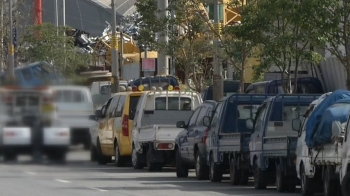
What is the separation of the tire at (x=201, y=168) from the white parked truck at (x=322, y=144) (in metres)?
4.55


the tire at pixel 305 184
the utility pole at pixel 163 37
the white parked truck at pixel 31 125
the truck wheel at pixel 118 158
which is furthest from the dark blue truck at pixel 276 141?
the utility pole at pixel 163 37

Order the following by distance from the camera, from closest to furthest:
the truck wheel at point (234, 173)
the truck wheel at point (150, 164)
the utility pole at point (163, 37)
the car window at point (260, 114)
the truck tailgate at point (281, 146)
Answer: the truck tailgate at point (281, 146), the car window at point (260, 114), the truck wheel at point (234, 173), the truck wheel at point (150, 164), the utility pole at point (163, 37)

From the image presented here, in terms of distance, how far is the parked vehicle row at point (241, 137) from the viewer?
58.9ft

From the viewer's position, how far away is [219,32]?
3353 cm

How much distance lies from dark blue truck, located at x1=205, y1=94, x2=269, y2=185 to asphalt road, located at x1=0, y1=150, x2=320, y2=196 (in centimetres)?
34

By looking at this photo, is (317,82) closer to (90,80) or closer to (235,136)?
(235,136)

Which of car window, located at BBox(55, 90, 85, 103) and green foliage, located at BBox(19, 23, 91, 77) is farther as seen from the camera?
green foliage, located at BBox(19, 23, 91, 77)

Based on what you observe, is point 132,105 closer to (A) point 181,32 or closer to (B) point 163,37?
(B) point 163,37

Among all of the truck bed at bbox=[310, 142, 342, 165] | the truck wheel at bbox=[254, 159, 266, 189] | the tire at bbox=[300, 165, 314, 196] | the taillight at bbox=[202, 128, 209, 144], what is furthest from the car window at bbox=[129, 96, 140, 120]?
the truck bed at bbox=[310, 142, 342, 165]

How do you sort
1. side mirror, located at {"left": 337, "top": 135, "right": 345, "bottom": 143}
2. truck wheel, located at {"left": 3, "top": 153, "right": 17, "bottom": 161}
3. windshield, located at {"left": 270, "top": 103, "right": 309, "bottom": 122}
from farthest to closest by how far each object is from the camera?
windshield, located at {"left": 270, "top": 103, "right": 309, "bottom": 122} → truck wheel, located at {"left": 3, "top": 153, "right": 17, "bottom": 161} → side mirror, located at {"left": 337, "top": 135, "right": 345, "bottom": 143}

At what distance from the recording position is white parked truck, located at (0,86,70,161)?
17000mm

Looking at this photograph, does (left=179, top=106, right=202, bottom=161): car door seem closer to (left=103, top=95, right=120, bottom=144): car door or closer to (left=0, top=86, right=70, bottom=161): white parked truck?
(left=103, top=95, right=120, bottom=144): car door

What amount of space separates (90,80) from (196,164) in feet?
16.5

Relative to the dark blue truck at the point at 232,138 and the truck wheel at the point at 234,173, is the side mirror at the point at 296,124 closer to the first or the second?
the dark blue truck at the point at 232,138
